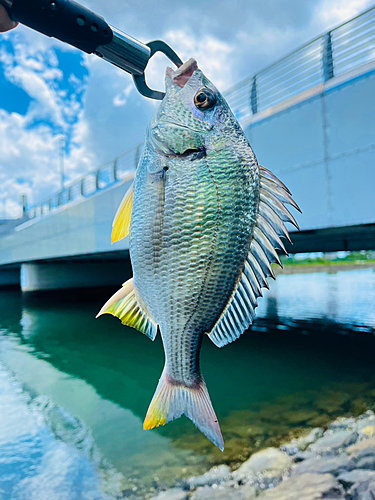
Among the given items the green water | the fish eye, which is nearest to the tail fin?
the fish eye

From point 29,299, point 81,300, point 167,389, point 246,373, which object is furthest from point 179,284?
point 29,299

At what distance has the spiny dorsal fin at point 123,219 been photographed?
3.49 feet

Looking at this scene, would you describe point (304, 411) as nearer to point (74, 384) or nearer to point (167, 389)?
point (74, 384)

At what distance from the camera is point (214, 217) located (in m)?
0.96

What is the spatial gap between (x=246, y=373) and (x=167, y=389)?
21.7ft

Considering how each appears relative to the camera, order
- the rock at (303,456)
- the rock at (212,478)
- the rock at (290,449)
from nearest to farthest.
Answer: the rock at (212,478) < the rock at (303,456) < the rock at (290,449)

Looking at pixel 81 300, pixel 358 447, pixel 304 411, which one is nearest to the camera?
pixel 358 447

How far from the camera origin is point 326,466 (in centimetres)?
381

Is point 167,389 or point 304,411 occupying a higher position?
point 167,389

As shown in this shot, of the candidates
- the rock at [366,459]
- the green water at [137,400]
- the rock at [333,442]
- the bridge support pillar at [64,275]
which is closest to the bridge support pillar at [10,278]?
the bridge support pillar at [64,275]

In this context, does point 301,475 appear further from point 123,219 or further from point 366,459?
point 123,219

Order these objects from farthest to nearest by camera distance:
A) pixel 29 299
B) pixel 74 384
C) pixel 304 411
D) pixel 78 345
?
pixel 29 299 → pixel 78 345 → pixel 74 384 → pixel 304 411

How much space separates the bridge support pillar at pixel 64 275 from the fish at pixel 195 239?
23.8 meters

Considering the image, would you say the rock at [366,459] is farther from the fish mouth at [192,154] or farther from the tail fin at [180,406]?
the fish mouth at [192,154]
